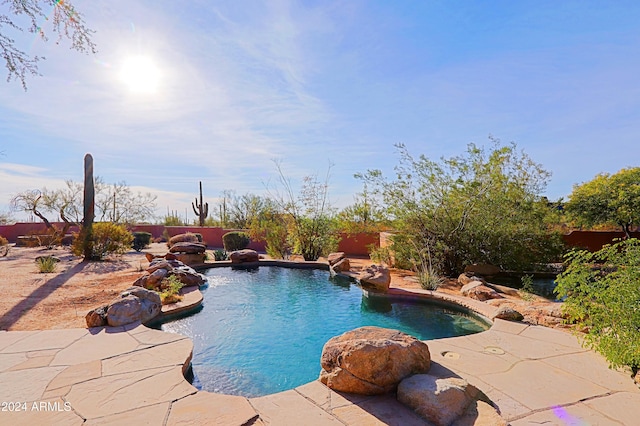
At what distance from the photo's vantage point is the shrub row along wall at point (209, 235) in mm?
12958

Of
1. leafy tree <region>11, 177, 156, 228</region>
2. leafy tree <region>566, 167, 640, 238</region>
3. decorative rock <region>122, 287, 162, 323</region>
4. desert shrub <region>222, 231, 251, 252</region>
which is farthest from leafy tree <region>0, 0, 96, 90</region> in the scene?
leafy tree <region>566, 167, 640, 238</region>

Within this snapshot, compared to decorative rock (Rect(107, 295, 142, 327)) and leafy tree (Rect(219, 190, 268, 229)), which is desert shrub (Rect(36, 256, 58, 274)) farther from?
leafy tree (Rect(219, 190, 268, 229))

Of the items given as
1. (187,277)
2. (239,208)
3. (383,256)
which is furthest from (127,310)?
(239,208)

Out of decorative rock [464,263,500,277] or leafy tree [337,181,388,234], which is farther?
leafy tree [337,181,388,234]

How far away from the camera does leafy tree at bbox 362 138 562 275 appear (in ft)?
25.8

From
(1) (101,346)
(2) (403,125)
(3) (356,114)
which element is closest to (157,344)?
(1) (101,346)

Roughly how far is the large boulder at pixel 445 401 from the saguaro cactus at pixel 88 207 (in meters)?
11.0

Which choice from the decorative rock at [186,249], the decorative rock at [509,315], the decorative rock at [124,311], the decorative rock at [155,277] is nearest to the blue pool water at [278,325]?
the decorative rock at [509,315]

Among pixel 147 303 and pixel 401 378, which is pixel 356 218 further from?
pixel 401 378

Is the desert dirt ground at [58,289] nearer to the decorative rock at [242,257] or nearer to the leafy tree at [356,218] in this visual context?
the decorative rock at [242,257]

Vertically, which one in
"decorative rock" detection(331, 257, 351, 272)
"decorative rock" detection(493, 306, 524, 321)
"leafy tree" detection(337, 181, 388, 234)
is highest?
"leafy tree" detection(337, 181, 388, 234)

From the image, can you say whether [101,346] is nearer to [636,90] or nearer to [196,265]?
A: [196,265]

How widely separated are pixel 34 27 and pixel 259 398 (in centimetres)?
665

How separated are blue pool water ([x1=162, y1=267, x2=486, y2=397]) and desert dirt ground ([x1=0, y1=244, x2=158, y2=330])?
1.54 meters
